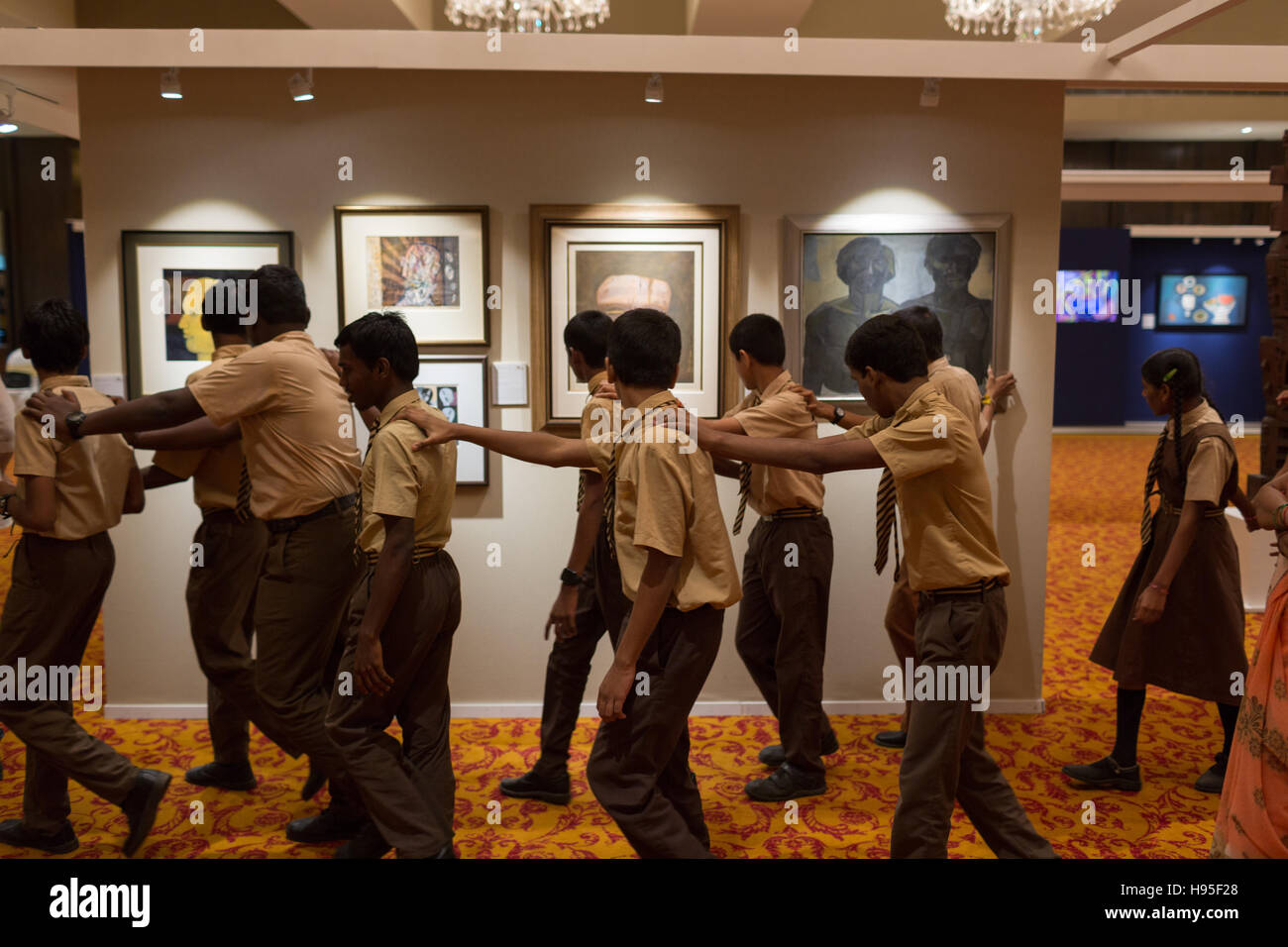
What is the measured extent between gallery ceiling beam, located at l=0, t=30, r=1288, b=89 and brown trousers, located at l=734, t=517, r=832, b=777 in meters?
2.21

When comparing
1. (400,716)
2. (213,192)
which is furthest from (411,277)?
(400,716)

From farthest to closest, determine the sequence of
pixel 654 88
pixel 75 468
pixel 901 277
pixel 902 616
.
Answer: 1. pixel 901 277
2. pixel 654 88
3. pixel 902 616
4. pixel 75 468

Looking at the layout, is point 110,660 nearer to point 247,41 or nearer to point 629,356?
point 247,41

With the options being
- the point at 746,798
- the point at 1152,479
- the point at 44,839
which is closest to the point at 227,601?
the point at 44,839

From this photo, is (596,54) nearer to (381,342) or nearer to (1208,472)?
(381,342)

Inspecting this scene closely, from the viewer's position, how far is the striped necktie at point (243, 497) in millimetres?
4031

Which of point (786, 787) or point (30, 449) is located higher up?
point (30, 449)

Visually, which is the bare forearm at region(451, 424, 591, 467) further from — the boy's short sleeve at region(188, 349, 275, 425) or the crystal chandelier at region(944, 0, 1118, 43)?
the crystal chandelier at region(944, 0, 1118, 43)

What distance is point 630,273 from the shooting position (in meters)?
5.10

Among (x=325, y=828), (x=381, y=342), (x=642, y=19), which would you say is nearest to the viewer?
(x=381, y=342)

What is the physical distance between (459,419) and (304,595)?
5.84 feet

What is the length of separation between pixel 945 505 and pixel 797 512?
126 cm

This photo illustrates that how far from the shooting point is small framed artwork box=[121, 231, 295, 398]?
5.02 meters

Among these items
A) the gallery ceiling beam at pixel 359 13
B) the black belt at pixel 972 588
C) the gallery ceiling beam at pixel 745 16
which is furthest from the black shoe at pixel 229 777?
the gallery ceiling beam at pixel 745 16
